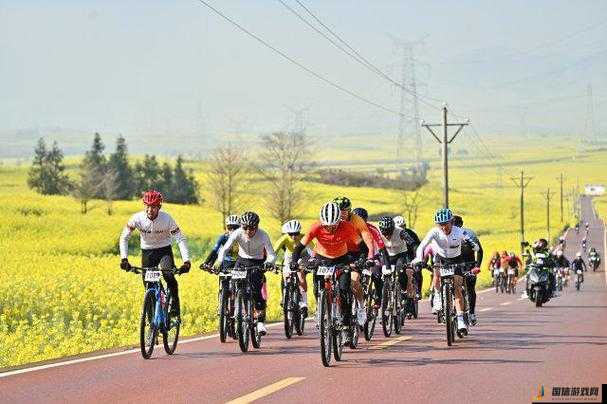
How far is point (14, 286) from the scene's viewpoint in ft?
99.4

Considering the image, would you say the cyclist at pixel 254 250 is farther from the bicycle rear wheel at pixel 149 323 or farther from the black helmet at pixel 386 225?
→ the black helmet at pixel 386 225

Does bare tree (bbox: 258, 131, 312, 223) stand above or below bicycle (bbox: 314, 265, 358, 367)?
above

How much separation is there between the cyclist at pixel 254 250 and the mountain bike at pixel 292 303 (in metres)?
1.56

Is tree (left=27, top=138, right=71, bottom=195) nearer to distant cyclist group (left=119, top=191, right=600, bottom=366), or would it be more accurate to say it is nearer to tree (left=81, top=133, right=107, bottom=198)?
tree (left=81, top=133, right=107, bottom=198)

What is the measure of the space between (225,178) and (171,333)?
346 ft

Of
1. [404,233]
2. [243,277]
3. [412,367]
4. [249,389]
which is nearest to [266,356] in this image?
[243,277]

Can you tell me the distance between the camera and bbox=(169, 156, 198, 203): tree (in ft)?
467

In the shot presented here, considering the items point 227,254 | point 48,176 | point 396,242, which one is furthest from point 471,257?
point 48,176

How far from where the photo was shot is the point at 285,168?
112 meters

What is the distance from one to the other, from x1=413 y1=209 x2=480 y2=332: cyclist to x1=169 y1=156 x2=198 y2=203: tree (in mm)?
125997

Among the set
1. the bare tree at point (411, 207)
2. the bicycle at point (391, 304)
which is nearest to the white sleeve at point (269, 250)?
the bicycle at point (391, 304)

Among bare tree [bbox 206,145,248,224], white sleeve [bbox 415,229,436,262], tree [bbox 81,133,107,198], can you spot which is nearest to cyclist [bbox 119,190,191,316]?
white sleeve [bbox 415,229,436,262]

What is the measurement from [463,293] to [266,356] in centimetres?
330

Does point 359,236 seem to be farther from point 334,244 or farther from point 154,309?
point 154,309
